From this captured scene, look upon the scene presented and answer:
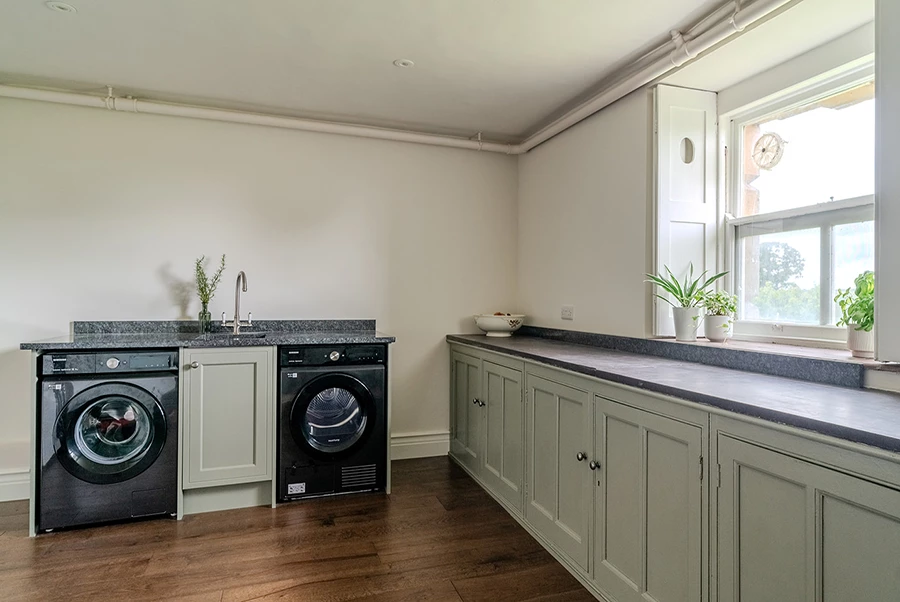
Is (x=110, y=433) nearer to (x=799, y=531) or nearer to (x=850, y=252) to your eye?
(x=799, y=531)

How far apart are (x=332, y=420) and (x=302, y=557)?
0.86 m

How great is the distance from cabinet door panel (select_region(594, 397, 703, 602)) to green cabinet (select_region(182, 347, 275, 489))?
1.88 metres

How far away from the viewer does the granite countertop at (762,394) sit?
1222mm

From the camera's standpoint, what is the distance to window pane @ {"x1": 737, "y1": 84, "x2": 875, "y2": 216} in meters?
2.19

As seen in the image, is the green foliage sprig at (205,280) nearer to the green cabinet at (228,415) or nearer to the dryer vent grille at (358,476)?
the green cabinet at (228,415)

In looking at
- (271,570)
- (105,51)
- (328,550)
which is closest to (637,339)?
(328,550)

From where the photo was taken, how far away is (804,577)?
1.29m

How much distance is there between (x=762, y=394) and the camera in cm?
161

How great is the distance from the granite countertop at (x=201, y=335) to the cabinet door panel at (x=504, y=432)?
0.69 metres

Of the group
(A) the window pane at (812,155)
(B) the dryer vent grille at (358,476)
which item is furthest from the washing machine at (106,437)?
(A) the window pane at (812,155)

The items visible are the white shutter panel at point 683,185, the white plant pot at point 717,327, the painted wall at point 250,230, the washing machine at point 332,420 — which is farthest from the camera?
the painted wall at point 250,230

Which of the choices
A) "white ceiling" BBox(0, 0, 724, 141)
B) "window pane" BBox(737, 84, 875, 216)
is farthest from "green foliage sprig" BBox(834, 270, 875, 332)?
"white ceiling" BBox(0, 0, 724, 141)

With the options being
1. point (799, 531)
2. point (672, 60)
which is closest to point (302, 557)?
point (799, 531)

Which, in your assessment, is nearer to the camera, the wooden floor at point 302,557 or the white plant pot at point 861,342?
the white plant pot at point 861,342
